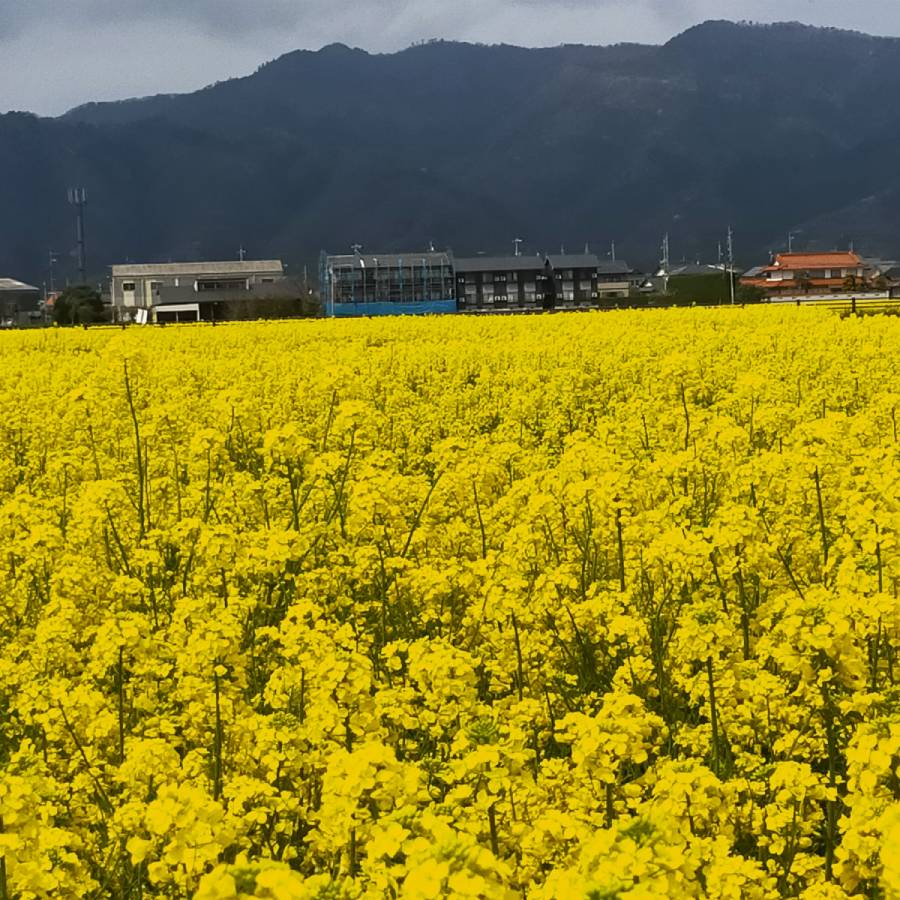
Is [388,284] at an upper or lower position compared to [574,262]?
lower

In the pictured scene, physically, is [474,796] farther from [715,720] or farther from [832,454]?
[832,454]

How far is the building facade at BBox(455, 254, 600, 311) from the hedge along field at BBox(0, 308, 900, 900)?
8406 cm

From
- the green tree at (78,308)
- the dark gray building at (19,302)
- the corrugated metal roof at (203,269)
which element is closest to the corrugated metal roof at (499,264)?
the corrugated metal roof at (203,269)

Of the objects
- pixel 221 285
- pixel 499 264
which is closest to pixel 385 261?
pixel 499 264

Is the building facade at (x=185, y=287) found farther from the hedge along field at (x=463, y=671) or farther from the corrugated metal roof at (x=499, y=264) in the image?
the hedge along field at (x=463, y=671)

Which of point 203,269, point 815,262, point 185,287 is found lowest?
point 185,287

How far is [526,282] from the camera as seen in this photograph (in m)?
94.3

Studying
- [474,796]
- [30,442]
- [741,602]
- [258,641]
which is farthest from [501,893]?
[30,442]

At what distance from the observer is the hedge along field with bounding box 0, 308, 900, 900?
2.59 m

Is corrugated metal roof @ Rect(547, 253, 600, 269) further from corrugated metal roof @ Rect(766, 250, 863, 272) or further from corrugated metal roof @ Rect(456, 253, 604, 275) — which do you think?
corrugated metal roof @ Rect(766, 250, 863, 272)

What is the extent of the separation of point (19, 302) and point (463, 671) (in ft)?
380

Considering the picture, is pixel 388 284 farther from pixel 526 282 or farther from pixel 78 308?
pixel 78 308

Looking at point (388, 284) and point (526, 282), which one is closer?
point (388, 284)

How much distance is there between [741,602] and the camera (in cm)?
458
